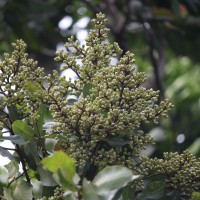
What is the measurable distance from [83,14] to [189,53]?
642 mm

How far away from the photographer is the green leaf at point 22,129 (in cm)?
103

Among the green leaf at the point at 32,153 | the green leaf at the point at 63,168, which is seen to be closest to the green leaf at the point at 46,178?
the green leaf at the point at 32,153

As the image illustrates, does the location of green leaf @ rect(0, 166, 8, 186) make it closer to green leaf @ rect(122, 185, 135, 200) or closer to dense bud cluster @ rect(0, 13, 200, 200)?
dense bud cluster @ rect(0, 13, 200, 200)

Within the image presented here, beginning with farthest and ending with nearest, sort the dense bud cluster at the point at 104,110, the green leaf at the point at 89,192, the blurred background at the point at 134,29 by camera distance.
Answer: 1. the blurred background at the point at 134,29
2. the dense bud cluster at the point at 104,110
3. the green leaf at the point at 89,192

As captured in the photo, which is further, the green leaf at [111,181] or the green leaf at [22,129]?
the green leaf at [22,129]

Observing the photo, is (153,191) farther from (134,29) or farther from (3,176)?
(134,29)

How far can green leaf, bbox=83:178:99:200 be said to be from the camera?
840 mm

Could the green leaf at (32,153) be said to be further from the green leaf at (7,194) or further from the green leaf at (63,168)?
the green leaf at (63,168)

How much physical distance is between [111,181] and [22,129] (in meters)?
0.24

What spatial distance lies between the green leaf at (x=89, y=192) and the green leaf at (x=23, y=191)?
0.21 meters

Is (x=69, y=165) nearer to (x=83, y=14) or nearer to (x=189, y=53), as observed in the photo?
(x=189, y=53)

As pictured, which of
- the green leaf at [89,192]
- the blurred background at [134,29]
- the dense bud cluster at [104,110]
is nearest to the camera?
the green leaf at [89,192]

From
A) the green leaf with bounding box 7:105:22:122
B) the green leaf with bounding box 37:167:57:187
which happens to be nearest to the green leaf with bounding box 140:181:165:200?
the green leaf with bounding box 37:167:57:187

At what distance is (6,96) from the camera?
1.05m
